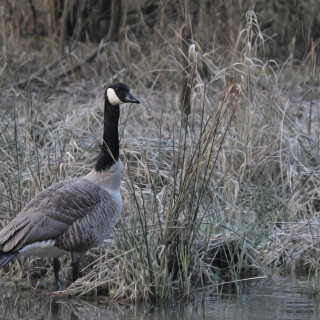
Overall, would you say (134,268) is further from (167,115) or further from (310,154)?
Answer: (167,115)

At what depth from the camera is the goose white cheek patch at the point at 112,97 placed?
6.60 meters

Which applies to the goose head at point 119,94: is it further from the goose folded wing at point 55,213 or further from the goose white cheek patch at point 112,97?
the goose folded wing at point 55,213

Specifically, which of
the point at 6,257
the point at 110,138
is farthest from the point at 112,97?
the point at 6,257

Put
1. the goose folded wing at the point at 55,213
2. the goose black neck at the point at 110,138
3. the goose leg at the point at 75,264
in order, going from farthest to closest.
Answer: the goose black neck at the point at 110,138 < the goose leg at the point at 75,264 < the goose folded wing at the point at 55,213

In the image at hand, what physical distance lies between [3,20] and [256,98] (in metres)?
5.39

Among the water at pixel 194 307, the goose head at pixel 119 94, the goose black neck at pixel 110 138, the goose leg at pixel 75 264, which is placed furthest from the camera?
the goose head at pixel 119 94

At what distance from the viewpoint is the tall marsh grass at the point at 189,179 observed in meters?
5.70

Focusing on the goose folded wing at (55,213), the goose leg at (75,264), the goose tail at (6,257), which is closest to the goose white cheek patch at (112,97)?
the goose folded wing at (55,213)

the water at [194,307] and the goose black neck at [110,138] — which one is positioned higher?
the goose black neck at [110,138]

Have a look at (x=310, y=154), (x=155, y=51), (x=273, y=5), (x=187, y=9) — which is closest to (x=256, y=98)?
(x=310, y=154)

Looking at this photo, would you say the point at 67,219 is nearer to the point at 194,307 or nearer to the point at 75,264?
the point at 75,264

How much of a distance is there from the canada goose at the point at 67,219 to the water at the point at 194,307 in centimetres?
34

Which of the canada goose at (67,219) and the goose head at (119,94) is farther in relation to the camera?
the goose head at (119,94)

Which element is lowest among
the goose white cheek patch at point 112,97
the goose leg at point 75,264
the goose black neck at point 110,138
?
the goose leg at point 75,264
